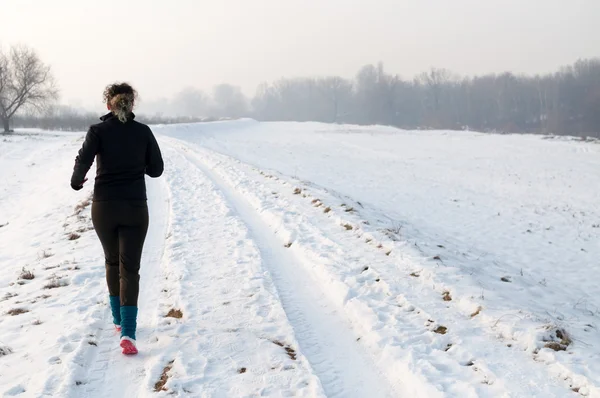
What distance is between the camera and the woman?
4234 millimetres

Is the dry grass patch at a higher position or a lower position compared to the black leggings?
lower

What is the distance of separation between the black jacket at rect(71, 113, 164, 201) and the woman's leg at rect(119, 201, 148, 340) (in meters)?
0.17

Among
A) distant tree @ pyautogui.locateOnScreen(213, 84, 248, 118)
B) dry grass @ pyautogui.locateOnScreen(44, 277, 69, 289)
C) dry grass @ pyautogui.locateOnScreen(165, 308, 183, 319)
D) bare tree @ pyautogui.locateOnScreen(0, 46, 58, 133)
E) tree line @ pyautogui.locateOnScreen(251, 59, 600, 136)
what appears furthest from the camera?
Answer: distant tree @ pyautogui.locateOnScreen(213, 84, 248, 118)

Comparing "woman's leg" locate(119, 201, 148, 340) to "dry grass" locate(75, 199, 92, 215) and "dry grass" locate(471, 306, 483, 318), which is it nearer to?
"dry grass" locate(471, 306, 483, 318)

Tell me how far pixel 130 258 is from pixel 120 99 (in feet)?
4.76

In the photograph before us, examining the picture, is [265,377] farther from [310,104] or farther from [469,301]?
[310,104]

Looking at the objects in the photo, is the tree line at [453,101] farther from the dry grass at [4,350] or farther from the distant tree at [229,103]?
the dry grass at [4,350]

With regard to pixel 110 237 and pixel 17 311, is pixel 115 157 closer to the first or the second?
pixel 110 237

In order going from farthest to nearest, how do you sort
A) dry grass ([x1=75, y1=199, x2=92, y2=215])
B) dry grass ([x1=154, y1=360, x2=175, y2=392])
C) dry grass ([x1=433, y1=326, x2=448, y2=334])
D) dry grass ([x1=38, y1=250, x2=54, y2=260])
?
1. dry grass ([x1=75, y1=199, x2=92, y2=215])
2. dry grass ([x1=38, y1=250, x2=54, y2=260])
3. dry grass ([x1=433, y1=326, x2=448, y2=334])
4. dry grass ([x1=154, y1=360, x2=175, y2=392])

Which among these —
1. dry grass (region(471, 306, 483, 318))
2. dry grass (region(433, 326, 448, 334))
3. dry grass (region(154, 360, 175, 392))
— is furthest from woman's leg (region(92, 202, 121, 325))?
dry grass (region(471, 306, 483, 318))

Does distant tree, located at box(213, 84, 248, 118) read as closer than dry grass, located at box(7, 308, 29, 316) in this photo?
No

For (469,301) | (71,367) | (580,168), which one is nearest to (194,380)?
(71,367)

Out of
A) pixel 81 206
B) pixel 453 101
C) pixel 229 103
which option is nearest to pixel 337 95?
pixel 453 101

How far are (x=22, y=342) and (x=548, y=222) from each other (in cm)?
1506
